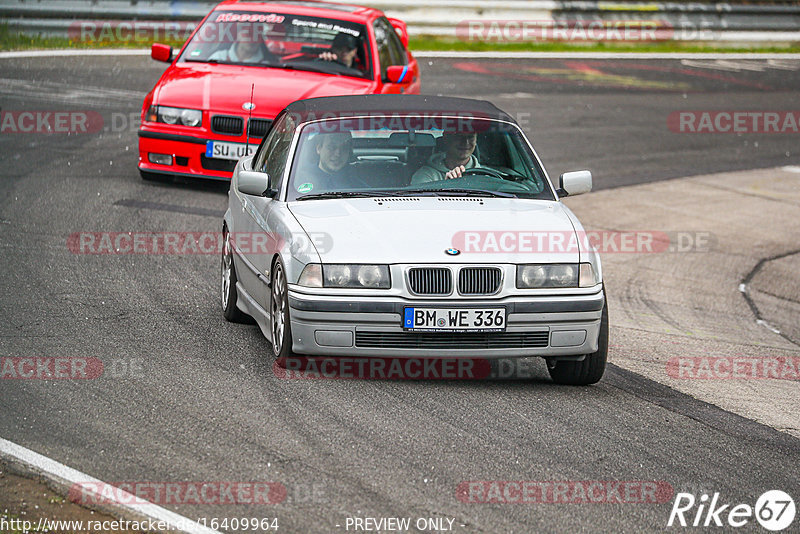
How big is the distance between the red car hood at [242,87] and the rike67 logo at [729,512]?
7.81 metres

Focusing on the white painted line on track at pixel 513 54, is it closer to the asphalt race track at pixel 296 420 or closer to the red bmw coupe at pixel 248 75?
the red bmw coupe at pixel 248 75

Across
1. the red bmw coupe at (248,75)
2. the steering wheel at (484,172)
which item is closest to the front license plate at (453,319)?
the steering wheel at (484,172)

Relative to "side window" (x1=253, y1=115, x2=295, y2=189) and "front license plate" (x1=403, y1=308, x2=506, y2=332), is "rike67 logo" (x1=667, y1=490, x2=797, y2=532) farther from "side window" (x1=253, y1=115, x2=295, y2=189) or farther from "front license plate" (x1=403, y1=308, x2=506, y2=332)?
"side window" (x1=253, y1=115, x2=295, y2=189)

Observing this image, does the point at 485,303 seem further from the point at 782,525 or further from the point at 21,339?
the point at 21,339

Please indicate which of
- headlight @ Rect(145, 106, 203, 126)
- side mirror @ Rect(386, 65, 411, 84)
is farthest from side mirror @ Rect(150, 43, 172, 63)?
side mirror @ Rect(386, 65, 411, 84)

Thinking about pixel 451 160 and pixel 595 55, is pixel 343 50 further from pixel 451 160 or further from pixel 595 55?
pixel 595 55

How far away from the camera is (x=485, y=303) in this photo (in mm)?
6625

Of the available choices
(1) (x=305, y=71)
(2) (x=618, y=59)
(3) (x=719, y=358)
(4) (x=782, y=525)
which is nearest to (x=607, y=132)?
(1) (x=305, y=71)

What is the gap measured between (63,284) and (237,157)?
3809 mm

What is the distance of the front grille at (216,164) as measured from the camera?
12.5m

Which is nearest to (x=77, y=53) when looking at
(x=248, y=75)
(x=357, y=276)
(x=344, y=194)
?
(x=248, y=75)

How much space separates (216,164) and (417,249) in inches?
245

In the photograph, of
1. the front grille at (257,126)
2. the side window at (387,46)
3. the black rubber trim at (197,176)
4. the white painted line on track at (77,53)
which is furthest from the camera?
the white painted line on track at (77,53)

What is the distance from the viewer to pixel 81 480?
5.16m
